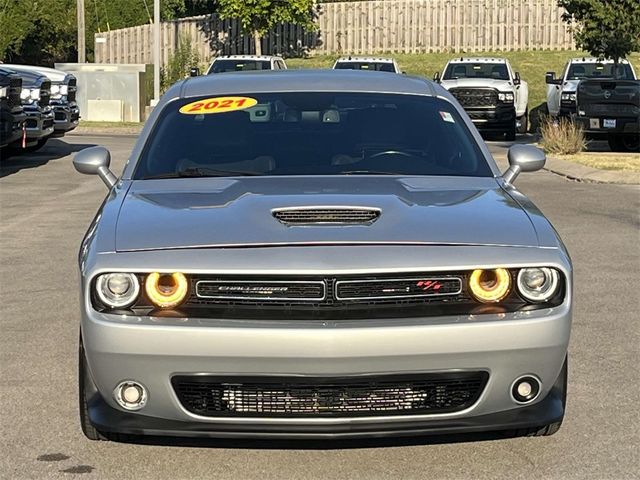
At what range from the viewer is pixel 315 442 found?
539 centimetres

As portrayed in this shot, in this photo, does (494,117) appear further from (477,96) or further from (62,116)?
(62,116)

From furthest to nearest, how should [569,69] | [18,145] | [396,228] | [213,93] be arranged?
[569,69] < [18,145] < [213,93] < [396,228]

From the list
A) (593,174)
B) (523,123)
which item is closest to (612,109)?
(593,174)

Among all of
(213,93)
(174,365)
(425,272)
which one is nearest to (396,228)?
(425,272)

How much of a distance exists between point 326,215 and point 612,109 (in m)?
19.2

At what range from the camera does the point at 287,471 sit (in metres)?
5.14

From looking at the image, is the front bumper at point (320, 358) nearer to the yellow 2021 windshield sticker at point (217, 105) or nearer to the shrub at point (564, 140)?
the yellow 2021 windshield sticker at point (217, 105)

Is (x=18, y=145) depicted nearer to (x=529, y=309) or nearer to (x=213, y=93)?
(x=213, y=93)

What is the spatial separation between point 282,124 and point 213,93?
518 mm

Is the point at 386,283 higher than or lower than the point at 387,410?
higher

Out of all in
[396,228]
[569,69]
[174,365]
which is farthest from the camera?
[569,69]

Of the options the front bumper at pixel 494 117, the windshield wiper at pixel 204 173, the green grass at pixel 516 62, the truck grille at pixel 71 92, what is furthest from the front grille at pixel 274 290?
A: the green grass at pixel 516 62

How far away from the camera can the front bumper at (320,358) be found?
4.63 m

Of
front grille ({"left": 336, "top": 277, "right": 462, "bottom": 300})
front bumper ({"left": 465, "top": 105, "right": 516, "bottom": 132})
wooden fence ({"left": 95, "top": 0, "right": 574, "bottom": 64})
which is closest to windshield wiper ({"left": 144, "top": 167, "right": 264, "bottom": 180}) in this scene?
front grille ({"left": 336, "top": 277, "right": 462, "bottom": 300})
